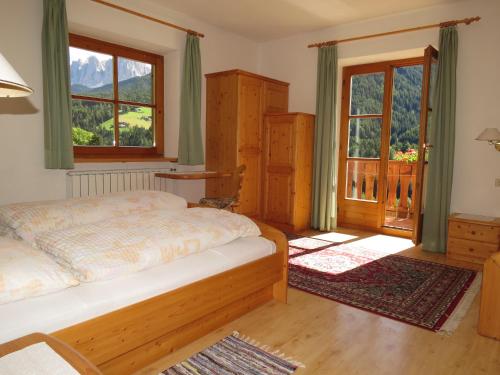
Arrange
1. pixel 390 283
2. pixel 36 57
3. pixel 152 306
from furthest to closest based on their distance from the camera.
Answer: pixel 36 57
pixel 390 283
pixel 152 306

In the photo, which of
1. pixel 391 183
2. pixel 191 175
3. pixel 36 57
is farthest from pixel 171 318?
pixel 391 183

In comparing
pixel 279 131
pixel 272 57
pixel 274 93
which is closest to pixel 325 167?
pixel 279 131

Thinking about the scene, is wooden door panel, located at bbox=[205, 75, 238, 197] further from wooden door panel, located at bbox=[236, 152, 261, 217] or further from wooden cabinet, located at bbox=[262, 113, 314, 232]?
wooden cabinet, located at bbox=[262, 113, 314, 232]

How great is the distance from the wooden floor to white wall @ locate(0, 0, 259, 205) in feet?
7.73

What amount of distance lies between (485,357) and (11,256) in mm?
2463

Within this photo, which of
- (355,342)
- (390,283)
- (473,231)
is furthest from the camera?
(473,231)

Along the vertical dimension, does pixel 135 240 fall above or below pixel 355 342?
above

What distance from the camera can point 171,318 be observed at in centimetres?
184

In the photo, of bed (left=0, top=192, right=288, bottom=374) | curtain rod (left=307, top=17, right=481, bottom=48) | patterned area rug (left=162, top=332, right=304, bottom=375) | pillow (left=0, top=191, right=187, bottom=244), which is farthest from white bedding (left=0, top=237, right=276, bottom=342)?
curtain rod (left=307, top=17, right=481, bottom=48)

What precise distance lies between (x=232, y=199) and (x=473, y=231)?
2.45 meters

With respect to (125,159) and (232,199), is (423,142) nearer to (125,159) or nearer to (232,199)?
(232,199)

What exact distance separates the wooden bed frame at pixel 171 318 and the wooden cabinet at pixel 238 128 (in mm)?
2214

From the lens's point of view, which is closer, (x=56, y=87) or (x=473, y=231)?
(x=56, y=87)

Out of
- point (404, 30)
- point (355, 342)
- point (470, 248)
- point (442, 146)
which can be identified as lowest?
point (355, 342)
